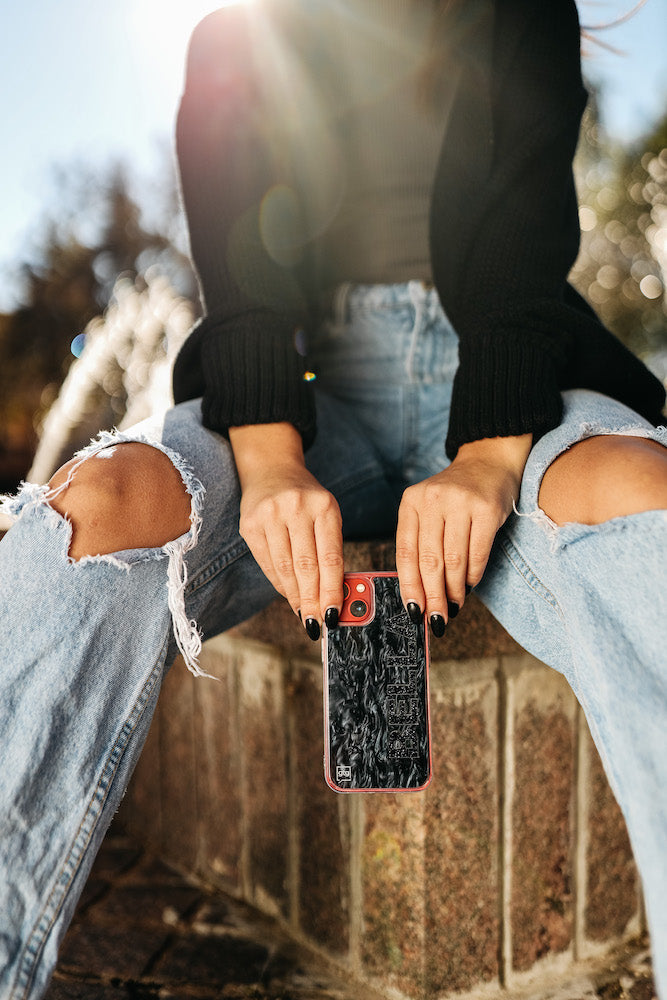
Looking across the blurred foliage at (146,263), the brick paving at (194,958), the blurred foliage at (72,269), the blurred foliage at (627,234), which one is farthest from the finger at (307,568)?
the blurred foliage at (72,269)

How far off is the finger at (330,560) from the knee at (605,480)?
8.8 inches

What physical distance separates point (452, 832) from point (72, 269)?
484 inches

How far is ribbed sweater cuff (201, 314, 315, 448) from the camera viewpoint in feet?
3.07

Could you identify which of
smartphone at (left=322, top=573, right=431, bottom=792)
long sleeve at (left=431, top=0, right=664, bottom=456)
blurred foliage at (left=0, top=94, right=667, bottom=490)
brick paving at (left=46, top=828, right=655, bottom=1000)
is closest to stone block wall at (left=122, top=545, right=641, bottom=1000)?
brick paving at (left=46, top=828, right=655, bottom=1000)

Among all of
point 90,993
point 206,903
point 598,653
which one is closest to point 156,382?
point 206,903

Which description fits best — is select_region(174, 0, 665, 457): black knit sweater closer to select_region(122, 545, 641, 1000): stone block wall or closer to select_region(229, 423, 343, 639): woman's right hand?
select_region(229, 423, 343, 639): woman's right hand

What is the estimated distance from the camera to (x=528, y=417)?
2.77 ft

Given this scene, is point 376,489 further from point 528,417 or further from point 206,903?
point 206,903

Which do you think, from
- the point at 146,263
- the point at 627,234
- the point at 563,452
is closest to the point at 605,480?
the point at 563,452

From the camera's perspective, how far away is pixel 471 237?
3.30 ft

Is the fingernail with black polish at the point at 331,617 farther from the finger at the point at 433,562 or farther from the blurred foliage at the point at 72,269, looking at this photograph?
the blurred foliage at the point at 72,269

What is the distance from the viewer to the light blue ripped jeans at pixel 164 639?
0.62 meters

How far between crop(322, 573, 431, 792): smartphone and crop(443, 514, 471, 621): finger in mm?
73

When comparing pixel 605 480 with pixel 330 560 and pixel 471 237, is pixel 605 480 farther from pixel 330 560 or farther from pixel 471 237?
pixel 471 237
